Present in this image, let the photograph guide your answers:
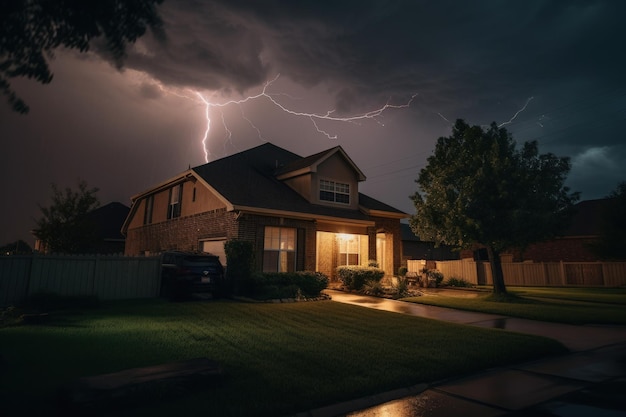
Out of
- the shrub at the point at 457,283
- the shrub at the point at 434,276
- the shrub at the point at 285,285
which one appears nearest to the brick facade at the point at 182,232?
the shrub at the point at 285,285

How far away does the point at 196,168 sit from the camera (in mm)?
18984

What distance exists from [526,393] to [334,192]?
639 inches

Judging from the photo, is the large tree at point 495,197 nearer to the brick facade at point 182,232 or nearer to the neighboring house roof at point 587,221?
the brick facade at point 182,232

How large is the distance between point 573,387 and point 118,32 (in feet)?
22.8

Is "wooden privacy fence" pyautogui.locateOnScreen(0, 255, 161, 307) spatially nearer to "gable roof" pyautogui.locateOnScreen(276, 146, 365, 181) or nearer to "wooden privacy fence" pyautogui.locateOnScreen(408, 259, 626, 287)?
"gable roof" pyautogui.locateOnScreen(276, 146, 365, 181)

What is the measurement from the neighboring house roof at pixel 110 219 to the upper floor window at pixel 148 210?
30.9 feet

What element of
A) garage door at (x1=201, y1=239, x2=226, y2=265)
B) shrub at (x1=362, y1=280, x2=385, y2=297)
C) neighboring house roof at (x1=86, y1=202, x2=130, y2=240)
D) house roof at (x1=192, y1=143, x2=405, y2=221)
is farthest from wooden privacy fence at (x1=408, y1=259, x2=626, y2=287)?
neighboring house roof at (x1=86, y1=202, x2=130, y2=240)

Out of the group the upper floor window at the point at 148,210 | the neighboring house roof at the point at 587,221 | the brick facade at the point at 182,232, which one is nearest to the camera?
the brick facade at the point at 182,232

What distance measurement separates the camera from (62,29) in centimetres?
311

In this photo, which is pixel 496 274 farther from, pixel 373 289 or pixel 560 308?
pixel 373 289

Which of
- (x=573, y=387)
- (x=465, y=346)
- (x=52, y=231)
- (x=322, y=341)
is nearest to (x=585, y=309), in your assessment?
(x=465, y=346)

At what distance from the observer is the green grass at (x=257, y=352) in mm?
4148

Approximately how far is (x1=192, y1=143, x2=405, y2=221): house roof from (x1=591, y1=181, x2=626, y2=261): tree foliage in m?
13.0

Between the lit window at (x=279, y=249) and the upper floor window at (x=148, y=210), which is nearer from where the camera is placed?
the lit window at (x=279, y=249)
